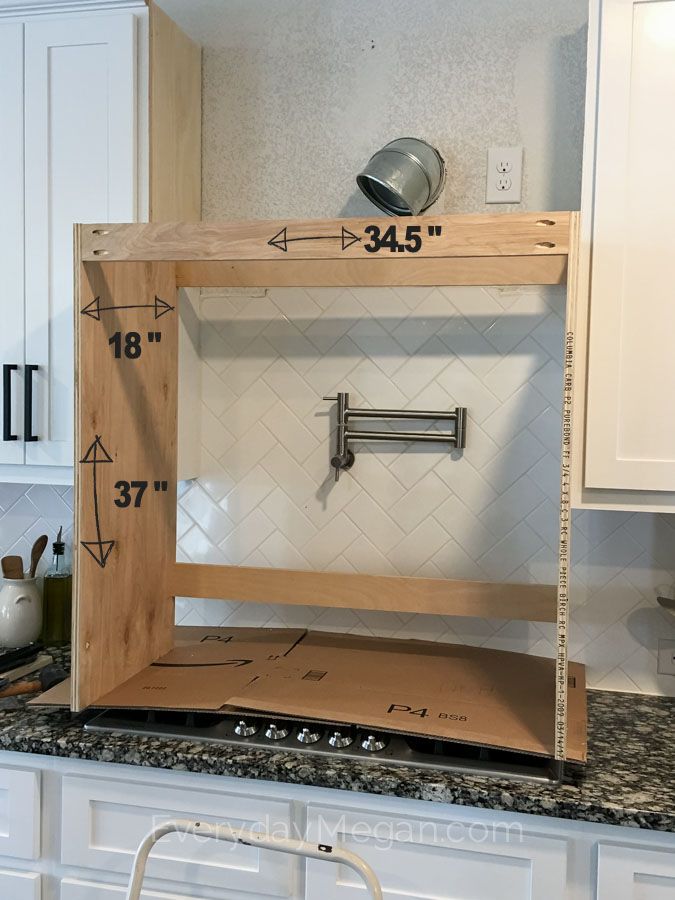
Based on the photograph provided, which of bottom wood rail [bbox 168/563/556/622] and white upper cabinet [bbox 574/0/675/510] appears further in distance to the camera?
bottom wood rail [bbox 168/563/556/622]

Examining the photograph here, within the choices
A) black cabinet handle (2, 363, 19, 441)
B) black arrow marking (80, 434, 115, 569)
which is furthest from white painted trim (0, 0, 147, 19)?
black arrow marking (80, 434, 115, 569)

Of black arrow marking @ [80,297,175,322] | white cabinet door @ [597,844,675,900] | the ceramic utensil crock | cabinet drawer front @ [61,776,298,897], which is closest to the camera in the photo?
white cabinet door @ [597,844,675,900]

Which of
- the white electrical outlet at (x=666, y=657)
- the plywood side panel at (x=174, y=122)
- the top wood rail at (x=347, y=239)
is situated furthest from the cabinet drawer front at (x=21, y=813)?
the white electrical outlet at (x=666, y=657)

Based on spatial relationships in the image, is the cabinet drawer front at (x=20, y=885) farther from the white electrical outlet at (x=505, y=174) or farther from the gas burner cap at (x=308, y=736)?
the white electrical outlet at (x=505, y=174)

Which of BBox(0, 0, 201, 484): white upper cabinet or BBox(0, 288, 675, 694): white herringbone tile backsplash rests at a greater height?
BBox(0, 0, 201, 484): white upper cabinet

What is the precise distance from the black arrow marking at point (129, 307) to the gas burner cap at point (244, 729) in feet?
2.65

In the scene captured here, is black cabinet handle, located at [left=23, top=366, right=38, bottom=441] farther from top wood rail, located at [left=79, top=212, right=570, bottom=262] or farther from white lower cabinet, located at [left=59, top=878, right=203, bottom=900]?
white lower cabinet, located at [left=59, top=878, right=203, bottom=900]

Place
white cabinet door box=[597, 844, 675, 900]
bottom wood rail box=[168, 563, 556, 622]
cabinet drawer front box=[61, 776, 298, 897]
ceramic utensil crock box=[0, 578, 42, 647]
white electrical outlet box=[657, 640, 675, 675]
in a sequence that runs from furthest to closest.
→ ceramic utensil crock box=[0, 578, 42, 647] → white electrical outlet box=[657, 640, 675, 675] → bottom wood rail box=[168, 563, 556, 622] → cabinet drawer front box=[61, 776, 298, 897] → white cabinet door box=[597, 844, 675, 900]

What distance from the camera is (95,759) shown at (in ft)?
4.75

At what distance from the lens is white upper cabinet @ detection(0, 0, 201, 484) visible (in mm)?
1759

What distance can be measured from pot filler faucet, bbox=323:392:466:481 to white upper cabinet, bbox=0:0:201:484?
A: 1.99 ft

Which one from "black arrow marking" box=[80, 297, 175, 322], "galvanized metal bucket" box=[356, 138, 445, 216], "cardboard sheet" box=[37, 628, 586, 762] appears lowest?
"cardboard sheet" box=[37, 628, 586, 762]

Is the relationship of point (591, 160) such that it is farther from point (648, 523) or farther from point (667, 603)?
point (667, 603)

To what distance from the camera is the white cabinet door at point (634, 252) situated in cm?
148
